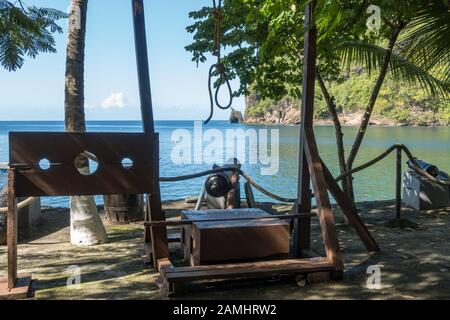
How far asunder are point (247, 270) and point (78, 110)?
4125mm

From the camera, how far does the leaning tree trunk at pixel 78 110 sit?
718cm

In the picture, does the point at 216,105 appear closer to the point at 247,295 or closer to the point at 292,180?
the point at 247,295

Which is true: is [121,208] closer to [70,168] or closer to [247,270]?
[70,168]

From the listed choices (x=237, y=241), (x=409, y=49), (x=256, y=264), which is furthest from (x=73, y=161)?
(x=409, y=49)

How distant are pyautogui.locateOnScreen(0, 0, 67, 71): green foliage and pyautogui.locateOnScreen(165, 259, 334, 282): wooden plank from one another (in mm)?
4926

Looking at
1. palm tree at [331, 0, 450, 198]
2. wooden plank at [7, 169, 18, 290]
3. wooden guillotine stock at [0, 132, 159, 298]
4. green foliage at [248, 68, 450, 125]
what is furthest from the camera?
green foliage at [248, 68, 450, 125]

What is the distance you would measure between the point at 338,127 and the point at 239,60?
2213 millimetres

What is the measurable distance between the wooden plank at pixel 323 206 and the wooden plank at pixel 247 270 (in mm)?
141

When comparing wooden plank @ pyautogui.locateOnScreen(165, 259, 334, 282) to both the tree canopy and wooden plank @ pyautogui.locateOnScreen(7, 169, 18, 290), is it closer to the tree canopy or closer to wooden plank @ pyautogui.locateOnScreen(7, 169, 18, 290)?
wooden plank @ pyautogui.locateOnScreen(7, 169, 18, 290)

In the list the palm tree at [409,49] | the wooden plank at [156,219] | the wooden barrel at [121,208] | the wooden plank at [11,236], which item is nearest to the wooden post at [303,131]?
the wooden plank at [156,219]

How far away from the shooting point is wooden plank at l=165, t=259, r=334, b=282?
457cm

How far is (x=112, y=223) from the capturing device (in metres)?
8.98

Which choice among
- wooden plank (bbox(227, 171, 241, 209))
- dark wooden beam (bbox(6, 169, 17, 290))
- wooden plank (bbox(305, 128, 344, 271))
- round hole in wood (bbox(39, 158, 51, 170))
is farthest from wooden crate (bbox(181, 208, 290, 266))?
wooden plank (bbox(227, 171, 241, 209))

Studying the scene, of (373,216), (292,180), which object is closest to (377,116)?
(292,180)
